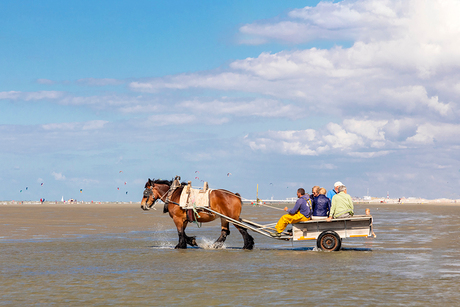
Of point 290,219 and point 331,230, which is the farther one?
point 290,219

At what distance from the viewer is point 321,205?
1777cm

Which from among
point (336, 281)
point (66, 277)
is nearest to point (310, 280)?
point (336, 281)

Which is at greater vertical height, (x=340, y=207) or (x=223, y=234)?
(x=340, y=207)

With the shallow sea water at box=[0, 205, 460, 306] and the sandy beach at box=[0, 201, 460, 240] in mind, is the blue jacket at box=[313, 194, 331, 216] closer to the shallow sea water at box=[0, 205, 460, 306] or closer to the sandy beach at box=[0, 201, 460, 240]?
the shallow sea water at box=[0, 205, 460, 306]

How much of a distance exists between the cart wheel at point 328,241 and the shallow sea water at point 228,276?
38cm

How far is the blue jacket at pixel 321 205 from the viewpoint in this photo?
17766 mm

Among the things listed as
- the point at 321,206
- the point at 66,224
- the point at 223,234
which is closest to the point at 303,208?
the point at 321,206

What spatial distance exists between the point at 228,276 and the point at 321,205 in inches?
258

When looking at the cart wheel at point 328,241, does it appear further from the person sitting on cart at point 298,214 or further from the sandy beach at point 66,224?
the sandy beach at point 66,224

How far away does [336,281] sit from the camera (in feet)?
36.8

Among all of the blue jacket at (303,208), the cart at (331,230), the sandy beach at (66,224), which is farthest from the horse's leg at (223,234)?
the sandy beach at (66,224)

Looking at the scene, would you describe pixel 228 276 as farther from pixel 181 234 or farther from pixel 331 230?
pixel 181 234

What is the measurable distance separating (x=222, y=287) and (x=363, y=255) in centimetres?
684

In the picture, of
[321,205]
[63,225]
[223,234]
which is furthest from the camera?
[63,225]
